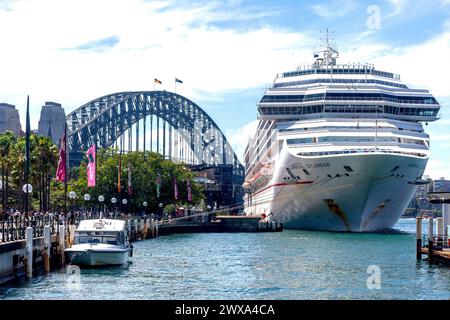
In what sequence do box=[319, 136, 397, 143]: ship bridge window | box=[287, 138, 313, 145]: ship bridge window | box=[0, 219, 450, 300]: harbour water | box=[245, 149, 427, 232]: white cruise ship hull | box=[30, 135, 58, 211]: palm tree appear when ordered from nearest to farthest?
box=[0, 219, 450, 300]: harbour water → box=[30, 135, 58, 211]: palm tree → box=[245, 149, 427, 232]: white cruise ship hull → box=[319, 136, 397, 143]: ship bridge window → box=[287, 138, 313, 145]: ship bridge window

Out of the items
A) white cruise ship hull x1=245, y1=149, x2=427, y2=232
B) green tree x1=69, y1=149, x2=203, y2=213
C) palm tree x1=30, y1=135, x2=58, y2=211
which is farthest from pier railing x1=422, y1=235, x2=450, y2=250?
green tree x1=69, y1=149, x2=203, y2=213

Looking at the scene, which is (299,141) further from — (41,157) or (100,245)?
(100,245)

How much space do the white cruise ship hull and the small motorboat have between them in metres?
42.6

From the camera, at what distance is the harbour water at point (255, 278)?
131 feet

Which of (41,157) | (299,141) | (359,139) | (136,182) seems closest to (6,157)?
(41,157)

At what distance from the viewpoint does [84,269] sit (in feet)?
171

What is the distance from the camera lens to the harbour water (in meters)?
39.9

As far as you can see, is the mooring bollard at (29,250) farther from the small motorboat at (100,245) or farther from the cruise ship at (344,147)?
the cruise ship at (344,147)

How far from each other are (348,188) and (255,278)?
49.5m

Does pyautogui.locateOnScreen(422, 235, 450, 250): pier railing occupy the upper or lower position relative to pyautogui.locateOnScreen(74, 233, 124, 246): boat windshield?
lower

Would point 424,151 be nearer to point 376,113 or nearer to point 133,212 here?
point 376,113

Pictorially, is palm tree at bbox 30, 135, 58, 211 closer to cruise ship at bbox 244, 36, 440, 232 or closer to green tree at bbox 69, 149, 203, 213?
cruise ship at bbox 244, 36, 440, 232
